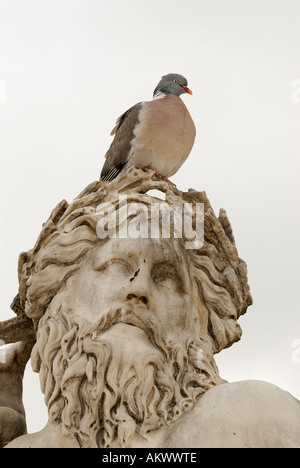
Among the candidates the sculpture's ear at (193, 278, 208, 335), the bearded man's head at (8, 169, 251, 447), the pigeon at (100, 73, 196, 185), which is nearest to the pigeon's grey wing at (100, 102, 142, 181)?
the pigeon at (100, 73, 196, 185)

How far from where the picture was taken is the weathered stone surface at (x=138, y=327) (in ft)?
17.9

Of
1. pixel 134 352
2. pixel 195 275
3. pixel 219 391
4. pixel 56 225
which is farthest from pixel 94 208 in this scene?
pixel 219 391

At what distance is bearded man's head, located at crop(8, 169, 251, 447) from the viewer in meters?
5.67

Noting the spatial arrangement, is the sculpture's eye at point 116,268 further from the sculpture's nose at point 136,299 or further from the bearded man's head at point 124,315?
the sculpture's nose at point 136,299

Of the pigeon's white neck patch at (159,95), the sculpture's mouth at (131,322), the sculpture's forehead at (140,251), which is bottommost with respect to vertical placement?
the sculpture's mouth at (131,322)

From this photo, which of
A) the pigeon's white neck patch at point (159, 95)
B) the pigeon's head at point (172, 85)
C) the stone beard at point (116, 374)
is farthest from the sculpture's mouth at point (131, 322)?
the pigeon's head at point (172, 85)

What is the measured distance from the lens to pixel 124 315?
5.95 m

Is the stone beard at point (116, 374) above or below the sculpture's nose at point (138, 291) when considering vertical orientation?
below

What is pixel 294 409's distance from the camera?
5336 mm

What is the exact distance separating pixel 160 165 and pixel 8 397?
2121 millimetres

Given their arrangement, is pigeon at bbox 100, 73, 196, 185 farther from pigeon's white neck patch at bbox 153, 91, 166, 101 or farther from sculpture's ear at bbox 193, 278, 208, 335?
sculpture's ear at bbox 193, 278, 208, 335

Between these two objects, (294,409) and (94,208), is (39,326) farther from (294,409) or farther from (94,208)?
(294,409)

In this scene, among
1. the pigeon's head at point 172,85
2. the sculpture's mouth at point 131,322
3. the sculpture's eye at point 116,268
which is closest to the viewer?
the sculpture's mouth at point 131,322

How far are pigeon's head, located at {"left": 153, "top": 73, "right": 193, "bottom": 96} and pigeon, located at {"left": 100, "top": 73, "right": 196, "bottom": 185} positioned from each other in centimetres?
45
